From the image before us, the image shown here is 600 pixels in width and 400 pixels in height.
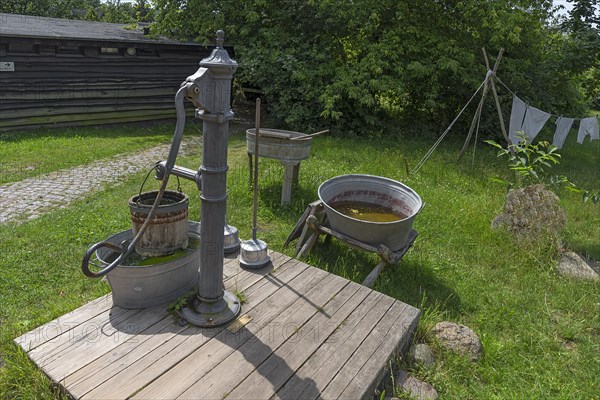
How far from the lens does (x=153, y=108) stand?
11570 millimetres

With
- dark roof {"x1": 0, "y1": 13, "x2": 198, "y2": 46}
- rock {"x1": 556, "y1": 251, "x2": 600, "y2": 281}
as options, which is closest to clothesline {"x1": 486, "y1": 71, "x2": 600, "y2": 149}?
rock {"x1": 556, "y1": 251, "x2": 600, "y2": 281}

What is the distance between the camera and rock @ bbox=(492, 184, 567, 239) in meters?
4.90

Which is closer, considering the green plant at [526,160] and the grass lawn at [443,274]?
the grass lawn at [443,274]

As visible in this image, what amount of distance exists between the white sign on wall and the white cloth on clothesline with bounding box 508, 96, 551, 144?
1109 centimetres

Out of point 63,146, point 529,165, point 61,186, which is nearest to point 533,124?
point 529,165

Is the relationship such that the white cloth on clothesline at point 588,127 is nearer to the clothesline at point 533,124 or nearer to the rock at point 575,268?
the clothesline at point 533,124

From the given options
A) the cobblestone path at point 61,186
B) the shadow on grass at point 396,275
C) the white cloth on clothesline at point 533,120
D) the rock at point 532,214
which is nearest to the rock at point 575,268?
the rock at point 532,214

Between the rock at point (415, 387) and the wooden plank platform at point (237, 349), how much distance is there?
221 mm

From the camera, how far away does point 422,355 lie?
2.84 meters

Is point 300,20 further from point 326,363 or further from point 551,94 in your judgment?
point 326,363

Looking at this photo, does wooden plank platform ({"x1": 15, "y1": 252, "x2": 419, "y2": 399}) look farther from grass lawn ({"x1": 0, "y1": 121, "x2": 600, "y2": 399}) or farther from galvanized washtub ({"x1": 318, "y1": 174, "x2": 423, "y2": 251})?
galvanized washtub ({"x1": 318, "y1": 174, "x2": 423, "y2": 251})

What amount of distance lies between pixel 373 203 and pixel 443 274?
1.08 meters

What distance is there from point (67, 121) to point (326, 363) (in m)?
10.3

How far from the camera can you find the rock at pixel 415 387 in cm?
254
